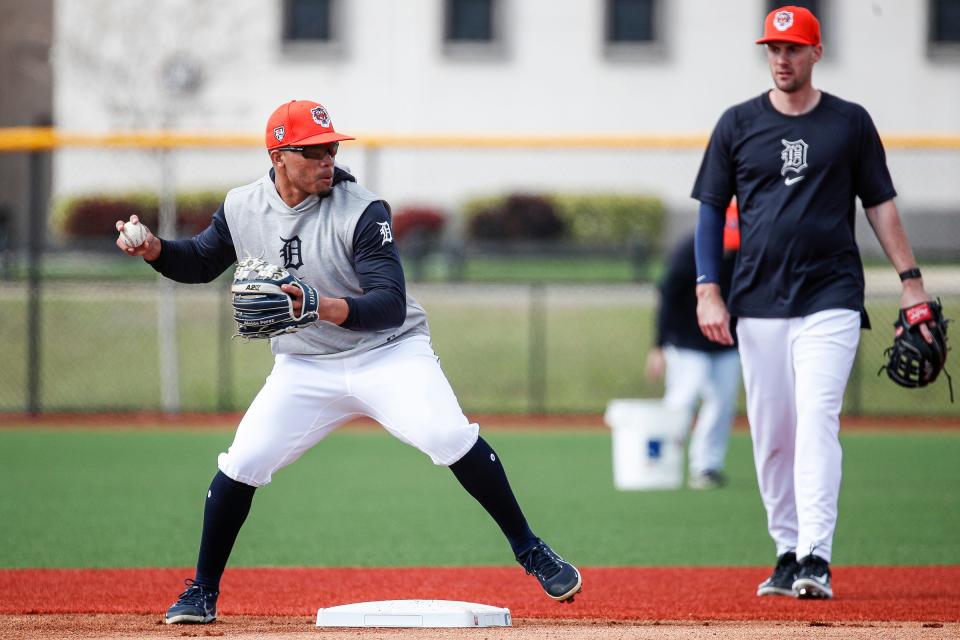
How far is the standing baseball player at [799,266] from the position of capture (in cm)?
578

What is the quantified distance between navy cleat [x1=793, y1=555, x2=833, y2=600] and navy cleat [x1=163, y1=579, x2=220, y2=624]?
A: 2341 millimetres

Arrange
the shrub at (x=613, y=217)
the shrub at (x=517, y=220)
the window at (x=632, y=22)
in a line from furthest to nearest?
the window at (x=632, y=22) < the shrub at (x=517, y=220) < the shrub at (x=613, y=217)

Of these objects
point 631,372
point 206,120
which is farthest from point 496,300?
point 206,120

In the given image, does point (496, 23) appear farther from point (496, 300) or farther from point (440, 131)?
point (496, 300)

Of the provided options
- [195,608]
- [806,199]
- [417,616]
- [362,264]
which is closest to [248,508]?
[195,608]

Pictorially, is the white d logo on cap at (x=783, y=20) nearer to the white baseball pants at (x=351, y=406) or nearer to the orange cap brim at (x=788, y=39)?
the orange cap brim at (x=788, y=39)

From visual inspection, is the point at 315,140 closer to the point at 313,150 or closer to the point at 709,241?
the point at 313,150

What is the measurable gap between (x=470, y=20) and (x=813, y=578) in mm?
24246

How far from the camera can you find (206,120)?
24.9 metres

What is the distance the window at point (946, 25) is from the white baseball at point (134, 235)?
23.8 m

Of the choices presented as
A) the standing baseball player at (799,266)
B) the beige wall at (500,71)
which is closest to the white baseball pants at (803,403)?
the standing baseball player at (799,266)

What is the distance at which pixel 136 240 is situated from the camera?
511 cm

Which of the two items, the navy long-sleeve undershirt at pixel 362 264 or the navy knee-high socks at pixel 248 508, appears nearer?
the navy long-sleeve undershirt at pixel 362 264

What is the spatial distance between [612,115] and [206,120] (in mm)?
8115
